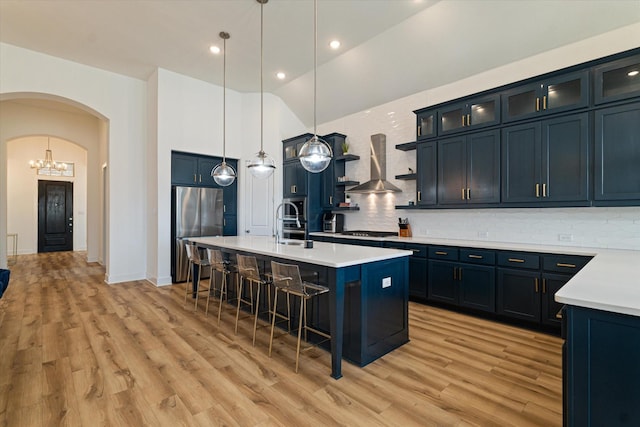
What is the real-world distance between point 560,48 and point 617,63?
30.4 inches

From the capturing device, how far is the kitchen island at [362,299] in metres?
2.39

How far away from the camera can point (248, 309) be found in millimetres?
4016

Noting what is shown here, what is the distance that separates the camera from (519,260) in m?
3.39

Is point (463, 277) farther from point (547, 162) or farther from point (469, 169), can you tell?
point (547, 162)

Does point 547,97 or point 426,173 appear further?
point 426,173

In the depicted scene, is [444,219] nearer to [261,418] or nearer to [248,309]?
[248,309]

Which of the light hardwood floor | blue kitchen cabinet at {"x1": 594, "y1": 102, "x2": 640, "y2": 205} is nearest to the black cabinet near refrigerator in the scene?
the light hardwood floor

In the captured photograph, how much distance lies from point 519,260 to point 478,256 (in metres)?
0.43

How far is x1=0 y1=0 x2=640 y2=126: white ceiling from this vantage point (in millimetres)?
3527

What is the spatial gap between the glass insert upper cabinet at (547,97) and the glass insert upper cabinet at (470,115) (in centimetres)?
11

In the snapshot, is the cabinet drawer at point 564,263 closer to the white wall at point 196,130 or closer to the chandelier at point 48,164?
the white wall at point 196,130

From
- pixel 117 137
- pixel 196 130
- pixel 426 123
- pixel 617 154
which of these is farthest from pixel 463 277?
pixel 117 137

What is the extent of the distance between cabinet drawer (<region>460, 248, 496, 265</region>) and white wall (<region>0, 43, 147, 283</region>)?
5666 mm

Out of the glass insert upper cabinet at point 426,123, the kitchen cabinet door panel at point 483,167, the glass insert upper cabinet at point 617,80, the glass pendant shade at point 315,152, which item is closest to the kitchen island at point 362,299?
the glass pendant shade at point 315,152
